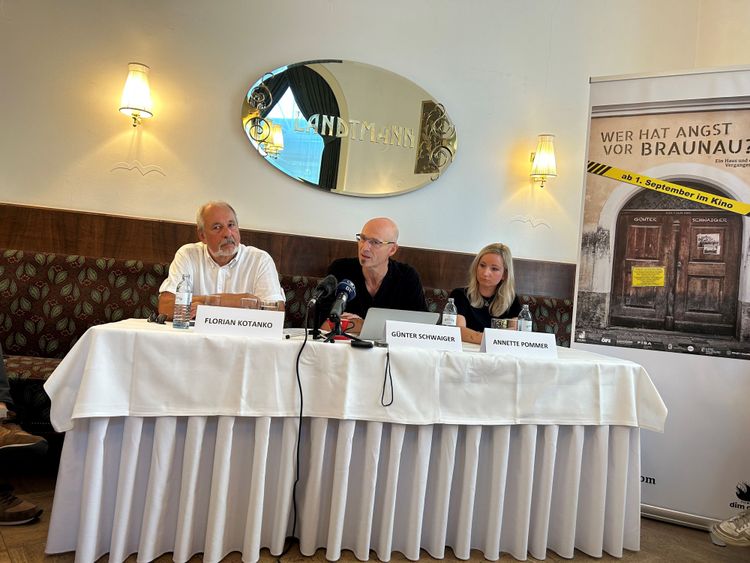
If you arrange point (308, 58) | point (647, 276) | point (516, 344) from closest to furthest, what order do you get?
point (516, 344), point (647, 276), point (308, 58)

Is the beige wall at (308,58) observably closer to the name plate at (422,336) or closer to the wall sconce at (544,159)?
the wall sconce at (544,159)

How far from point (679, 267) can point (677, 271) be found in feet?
0.07

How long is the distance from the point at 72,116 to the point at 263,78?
3.65ft

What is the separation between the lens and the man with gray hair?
2436 millimetres

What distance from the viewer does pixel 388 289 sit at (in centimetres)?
270

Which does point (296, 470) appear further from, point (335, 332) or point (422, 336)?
point (422, 336)

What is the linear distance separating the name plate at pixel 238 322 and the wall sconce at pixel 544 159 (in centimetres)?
243

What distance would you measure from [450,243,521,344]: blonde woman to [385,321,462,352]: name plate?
766mm

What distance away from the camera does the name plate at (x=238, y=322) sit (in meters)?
1.68

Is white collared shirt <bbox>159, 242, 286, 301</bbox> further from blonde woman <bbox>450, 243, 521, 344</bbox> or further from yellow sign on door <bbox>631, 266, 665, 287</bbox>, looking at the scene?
yellow sign on door <bbox>631, 266, 665, 287</bbox>

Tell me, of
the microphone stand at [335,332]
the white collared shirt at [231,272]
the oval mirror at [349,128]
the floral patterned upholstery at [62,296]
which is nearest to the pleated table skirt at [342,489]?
the microphone stand at [335,332]

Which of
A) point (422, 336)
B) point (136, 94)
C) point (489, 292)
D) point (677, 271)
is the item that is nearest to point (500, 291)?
point (489, 292)

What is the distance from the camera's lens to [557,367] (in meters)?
1.90

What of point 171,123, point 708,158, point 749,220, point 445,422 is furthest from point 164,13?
point 749,220
